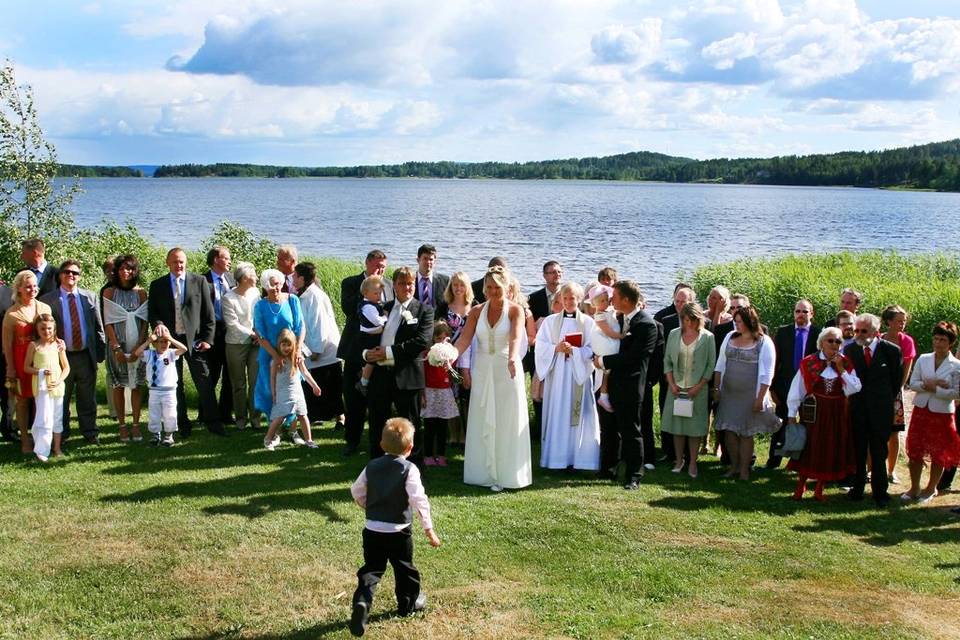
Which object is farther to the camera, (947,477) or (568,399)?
(568,399)

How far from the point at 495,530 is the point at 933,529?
13.3 feet

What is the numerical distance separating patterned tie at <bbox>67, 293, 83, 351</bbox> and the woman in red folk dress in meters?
7.70

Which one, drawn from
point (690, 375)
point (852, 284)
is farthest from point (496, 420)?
point (852, 284)

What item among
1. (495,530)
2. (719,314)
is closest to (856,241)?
(719,314)

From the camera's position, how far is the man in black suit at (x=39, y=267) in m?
10.0

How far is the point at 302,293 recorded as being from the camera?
36.3 ft

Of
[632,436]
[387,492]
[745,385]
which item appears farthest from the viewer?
[745,385]

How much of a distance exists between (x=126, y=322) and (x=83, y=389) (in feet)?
2.88

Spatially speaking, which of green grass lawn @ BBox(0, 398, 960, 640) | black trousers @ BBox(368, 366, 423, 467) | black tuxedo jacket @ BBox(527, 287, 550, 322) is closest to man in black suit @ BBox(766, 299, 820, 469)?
green grass lawn @ BBox(0, 398, 960, 640)

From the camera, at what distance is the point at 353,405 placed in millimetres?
9945

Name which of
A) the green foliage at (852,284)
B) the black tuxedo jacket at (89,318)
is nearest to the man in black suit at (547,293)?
the black tuxedo jacket at (89,318)

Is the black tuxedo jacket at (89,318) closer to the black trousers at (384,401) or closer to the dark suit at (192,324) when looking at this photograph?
the dark suit at (192,324)

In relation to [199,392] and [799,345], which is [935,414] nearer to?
[799,345]

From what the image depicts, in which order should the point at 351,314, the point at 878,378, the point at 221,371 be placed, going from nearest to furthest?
the point at 878,378
the point at 351,314
the point at 221,371
